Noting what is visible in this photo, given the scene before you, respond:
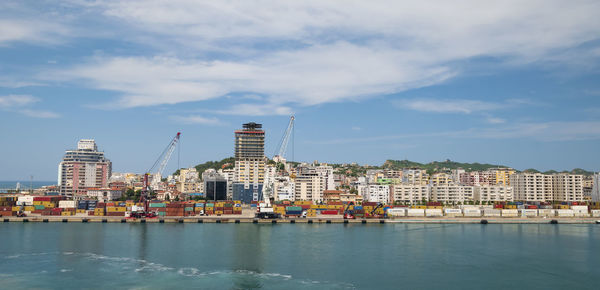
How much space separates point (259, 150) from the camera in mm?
91125

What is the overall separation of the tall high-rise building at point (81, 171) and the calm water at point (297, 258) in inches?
1433

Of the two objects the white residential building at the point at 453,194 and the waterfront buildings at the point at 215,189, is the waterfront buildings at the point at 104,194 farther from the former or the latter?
the white residential building at the point at 453,194

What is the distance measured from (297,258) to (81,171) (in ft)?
205

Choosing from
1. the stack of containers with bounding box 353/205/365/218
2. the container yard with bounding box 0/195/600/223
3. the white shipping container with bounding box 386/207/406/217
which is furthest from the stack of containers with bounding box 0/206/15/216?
the white shipping container with bounding box 386/207/406/217

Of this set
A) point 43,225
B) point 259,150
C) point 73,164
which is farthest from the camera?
point 259,150

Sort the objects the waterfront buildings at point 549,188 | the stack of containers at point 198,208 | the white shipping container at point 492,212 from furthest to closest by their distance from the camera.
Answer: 1. the waterfront buildings at point 549,188
2. the stack of containers at point 198,208
3. the white shipping container at point 492,212

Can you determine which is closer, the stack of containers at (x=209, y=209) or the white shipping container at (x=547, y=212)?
the white shipping container at (x=547, y=212)

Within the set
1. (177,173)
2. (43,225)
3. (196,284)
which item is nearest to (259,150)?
(177,173)

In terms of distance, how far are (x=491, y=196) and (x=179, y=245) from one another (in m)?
46.6

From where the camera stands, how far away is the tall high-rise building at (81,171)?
7662 centimetres

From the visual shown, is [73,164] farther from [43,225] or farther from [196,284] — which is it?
[196,284]

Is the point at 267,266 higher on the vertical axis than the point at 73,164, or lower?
lower

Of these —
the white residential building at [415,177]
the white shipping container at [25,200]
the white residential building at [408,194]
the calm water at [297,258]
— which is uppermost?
the white residential building at [415,177]

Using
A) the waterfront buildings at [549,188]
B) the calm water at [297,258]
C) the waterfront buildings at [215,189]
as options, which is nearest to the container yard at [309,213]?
the calm water at [297,258]
